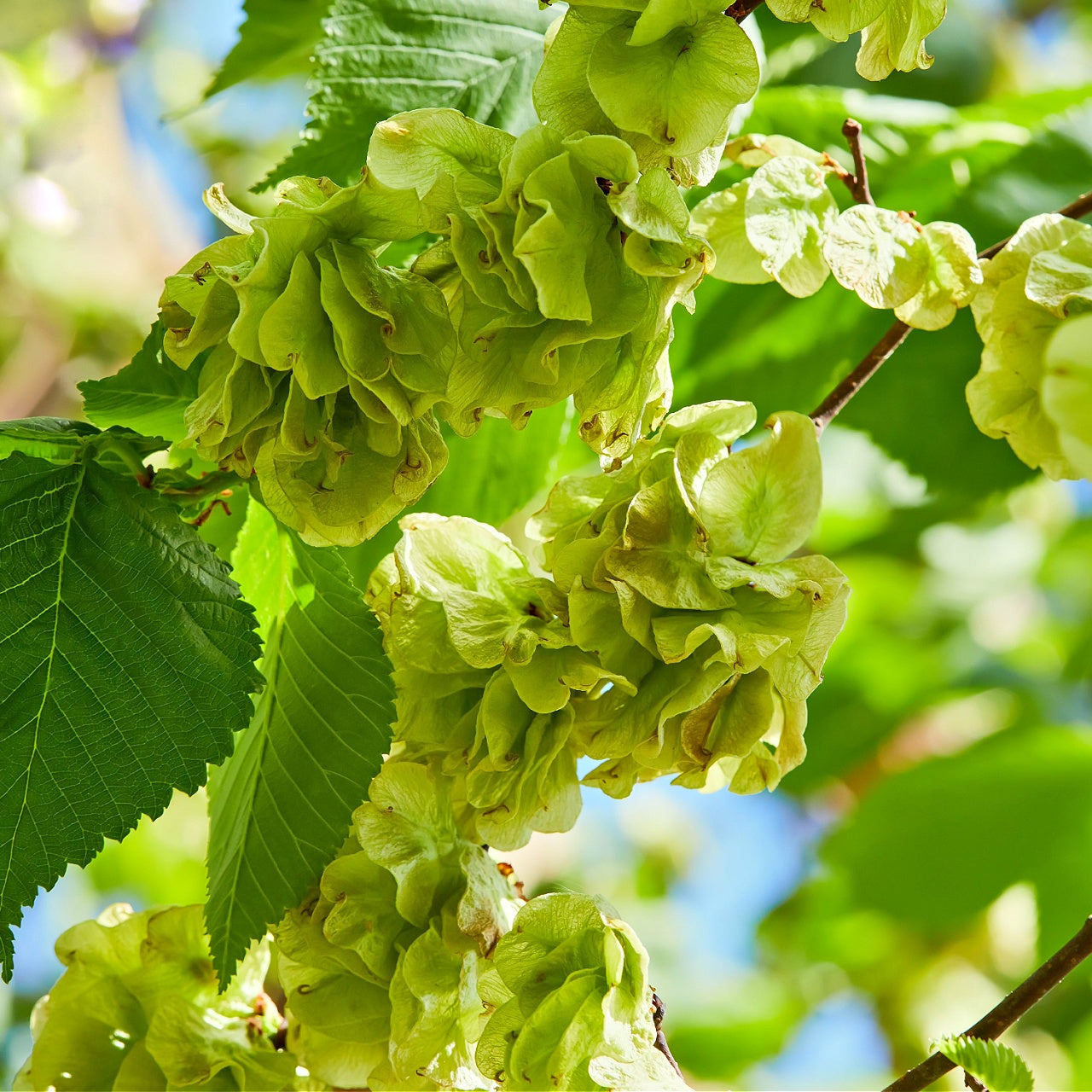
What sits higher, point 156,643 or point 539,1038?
point 156,643

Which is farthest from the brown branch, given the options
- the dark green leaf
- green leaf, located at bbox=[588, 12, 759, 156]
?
the dark green leaf

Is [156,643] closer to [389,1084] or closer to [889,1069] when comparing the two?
[389,1084]

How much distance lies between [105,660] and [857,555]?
1103 millimetres

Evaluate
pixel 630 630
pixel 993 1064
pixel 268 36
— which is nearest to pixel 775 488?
pixel 630 630

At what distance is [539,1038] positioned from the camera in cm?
39

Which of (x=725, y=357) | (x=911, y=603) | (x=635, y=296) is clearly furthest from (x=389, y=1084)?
(x=911, y=603)

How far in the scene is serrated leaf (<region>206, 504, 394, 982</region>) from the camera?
420 millimetres

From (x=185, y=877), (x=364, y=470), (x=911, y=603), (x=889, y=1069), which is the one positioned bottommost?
(x=889, y=1069)

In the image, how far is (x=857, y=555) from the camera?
1.39 m

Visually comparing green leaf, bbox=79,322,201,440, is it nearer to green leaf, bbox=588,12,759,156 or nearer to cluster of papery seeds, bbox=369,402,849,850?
cluster of papery seeds, bbox=369,402,849,850

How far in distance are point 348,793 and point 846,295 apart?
0.40m

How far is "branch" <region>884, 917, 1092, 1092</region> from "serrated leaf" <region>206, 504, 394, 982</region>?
0.20m

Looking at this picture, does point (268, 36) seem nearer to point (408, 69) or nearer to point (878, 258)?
point (408, 69)

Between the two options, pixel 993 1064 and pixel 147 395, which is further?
pixel 147 395
